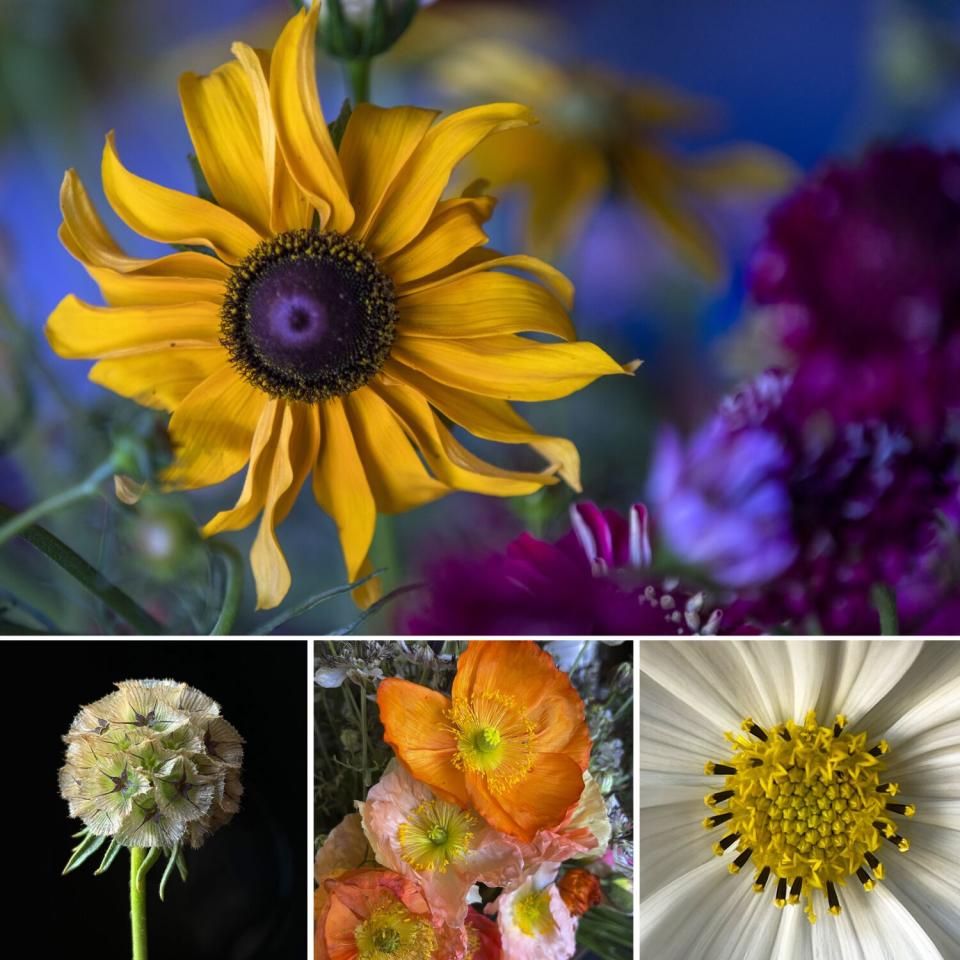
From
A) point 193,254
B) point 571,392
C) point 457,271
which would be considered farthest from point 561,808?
point 193,254

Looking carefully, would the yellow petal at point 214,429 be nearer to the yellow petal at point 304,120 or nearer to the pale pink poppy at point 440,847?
the yellow petal at point 304,120

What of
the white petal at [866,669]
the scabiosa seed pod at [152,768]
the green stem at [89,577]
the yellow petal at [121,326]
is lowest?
the scabiosa seed pod at [152,768]

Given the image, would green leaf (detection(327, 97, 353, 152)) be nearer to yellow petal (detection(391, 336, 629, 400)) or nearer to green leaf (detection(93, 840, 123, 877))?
yellow petal (detection(391, 336, 629, 400))

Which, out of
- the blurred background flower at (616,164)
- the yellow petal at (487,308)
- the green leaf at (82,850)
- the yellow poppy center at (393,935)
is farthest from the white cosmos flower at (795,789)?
the green leaf at (82,850)

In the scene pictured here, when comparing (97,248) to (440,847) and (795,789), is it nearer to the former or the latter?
(440,847)

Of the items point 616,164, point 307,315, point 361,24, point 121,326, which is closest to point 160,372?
point 121,326

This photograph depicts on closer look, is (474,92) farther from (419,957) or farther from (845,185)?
(419,957)
